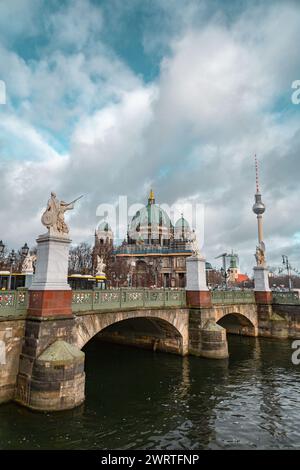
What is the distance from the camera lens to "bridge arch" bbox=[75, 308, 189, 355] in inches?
Result: 594

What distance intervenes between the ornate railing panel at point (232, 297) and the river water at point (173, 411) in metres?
6.35

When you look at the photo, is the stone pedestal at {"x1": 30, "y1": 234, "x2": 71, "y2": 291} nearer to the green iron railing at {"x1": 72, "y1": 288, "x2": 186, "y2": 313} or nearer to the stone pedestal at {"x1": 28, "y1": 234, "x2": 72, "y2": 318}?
the stone pedestal at {"x1": 28, "y1": 234, "x2": 72, "y2": 318}

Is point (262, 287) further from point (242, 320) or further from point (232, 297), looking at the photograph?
point (232, 297)

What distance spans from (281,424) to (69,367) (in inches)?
333

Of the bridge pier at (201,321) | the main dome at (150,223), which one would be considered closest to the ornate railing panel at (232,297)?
the bridge pier at (201,321)

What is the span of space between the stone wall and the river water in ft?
2.18

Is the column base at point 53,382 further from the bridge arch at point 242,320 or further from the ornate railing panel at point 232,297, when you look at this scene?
the bridge arch at point 242,320

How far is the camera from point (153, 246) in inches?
3974

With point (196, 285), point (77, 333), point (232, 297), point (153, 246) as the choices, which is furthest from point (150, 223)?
point (77, 333)

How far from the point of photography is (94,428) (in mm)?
10969

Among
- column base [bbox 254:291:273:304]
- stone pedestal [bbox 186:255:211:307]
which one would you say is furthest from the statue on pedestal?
stone pedestal [bbox 186:255:211:307]

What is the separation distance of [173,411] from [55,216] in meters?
9.79
